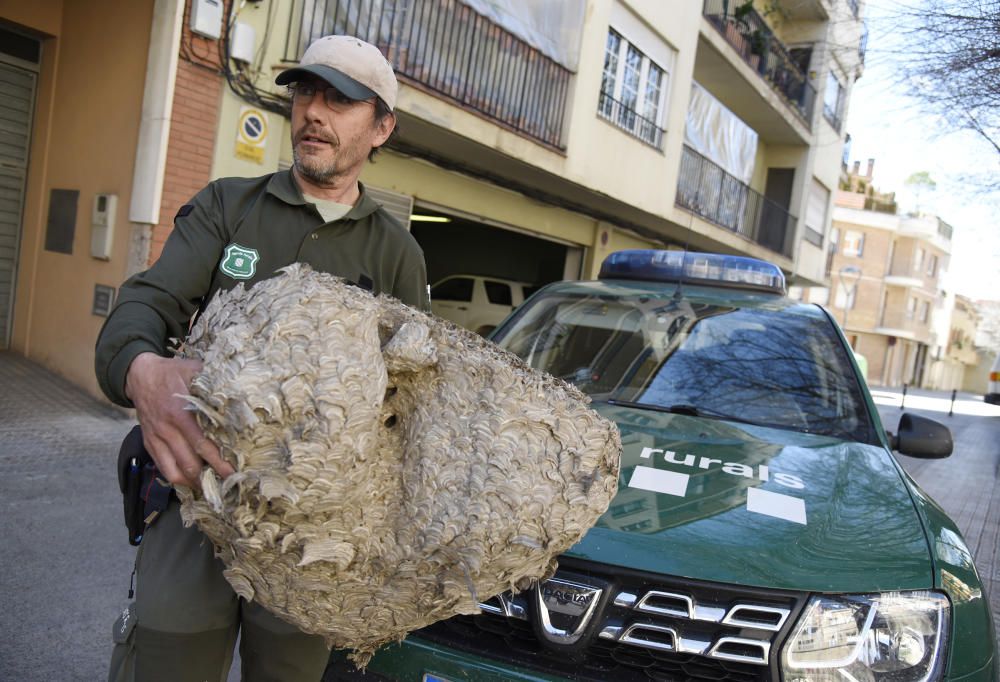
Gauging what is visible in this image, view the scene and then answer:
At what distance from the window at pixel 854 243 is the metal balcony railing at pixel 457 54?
42.6 m

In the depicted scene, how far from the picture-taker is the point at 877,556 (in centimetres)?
196

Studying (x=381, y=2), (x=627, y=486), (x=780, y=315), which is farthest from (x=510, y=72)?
(x=627, y=486)

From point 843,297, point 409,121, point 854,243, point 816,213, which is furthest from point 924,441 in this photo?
point 854,243

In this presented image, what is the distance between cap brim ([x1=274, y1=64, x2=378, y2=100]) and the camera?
66.6 inches

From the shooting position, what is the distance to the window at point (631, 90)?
11.8 m

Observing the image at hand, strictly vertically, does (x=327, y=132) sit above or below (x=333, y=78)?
below

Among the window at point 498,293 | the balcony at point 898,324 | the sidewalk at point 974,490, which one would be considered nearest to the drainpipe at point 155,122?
the sidewalk at point 974,490

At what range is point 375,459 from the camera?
4.07ft

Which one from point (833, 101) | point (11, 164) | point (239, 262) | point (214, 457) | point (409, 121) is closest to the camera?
point (214, 457)

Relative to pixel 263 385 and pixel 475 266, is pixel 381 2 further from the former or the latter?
pixel 475 266

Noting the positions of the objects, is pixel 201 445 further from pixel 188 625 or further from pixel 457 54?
pixel 457 54

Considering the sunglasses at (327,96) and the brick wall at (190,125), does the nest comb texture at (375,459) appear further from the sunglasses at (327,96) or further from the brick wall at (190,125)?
the brick wall at (190,125)

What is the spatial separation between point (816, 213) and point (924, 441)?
69.9 ft

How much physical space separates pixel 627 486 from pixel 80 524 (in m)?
3.47
